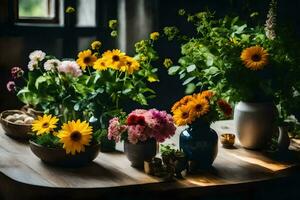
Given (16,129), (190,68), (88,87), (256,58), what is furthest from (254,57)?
(16,129)

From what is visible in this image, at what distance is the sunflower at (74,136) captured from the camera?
206cm

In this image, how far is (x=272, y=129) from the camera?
2422 mm

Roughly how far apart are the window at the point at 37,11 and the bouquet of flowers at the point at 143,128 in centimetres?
111

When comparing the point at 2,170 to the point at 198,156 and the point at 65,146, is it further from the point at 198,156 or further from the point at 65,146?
the point at 198,156

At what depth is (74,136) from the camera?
2074 mm

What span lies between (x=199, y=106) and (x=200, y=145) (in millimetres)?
138

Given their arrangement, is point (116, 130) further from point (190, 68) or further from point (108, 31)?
point (108, 31)

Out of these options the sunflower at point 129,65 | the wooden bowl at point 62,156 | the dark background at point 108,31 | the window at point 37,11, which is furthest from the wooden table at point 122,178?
the window at point 37,11

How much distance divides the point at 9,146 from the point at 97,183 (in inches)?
21.7

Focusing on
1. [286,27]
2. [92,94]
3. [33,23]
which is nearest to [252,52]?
[286,27]

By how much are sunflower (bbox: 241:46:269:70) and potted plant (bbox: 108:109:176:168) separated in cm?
38

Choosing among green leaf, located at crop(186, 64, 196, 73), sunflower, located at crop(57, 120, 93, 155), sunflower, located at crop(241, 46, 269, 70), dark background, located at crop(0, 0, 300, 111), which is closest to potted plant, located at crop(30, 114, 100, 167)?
sunflower, located at crop(57, 120, 93, 155)

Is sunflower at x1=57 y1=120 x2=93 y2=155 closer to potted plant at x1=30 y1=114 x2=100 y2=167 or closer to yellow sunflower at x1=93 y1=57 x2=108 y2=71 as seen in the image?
potted plant at x1=30 y1=114 x2=100 y2=167

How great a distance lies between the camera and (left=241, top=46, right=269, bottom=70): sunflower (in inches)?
89.4
